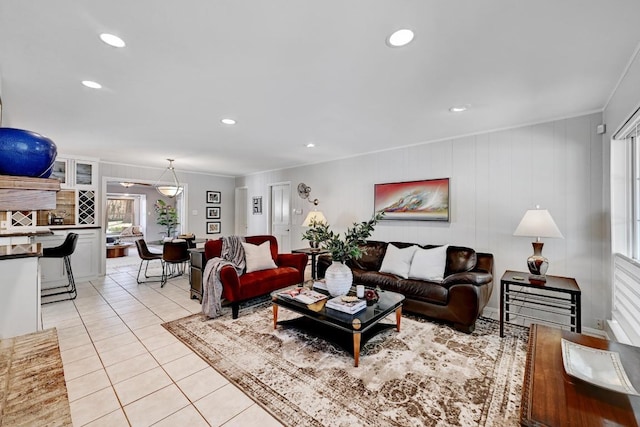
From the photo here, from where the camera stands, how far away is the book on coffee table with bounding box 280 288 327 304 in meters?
2.72

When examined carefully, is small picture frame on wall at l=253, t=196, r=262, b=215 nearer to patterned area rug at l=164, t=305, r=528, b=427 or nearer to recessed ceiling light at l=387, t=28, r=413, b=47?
patterned area rug at l=164, t=305, r=528, b=427

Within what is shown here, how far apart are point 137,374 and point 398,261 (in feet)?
9.95

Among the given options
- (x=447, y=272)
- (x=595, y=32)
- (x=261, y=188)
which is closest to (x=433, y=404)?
(x=447, y=272)

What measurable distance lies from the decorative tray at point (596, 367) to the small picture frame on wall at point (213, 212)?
7.37 meters

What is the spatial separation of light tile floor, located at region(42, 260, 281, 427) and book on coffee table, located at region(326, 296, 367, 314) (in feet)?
3.27

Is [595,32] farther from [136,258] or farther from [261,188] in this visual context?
[136,258]

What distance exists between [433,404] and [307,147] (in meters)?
3.69

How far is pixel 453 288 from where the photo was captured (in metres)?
2.95

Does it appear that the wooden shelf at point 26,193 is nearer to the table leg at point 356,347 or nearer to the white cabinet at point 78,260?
the table leg at point 356,347

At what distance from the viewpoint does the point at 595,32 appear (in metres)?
1.64

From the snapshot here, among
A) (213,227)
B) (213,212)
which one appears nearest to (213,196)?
(213,212)

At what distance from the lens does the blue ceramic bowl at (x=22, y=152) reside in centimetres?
84

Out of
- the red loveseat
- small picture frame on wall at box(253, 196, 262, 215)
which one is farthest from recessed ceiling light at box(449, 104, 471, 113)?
small picture frame on wall at box(253, 196, 262, 215)

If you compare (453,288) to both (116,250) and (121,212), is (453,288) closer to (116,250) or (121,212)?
(116,250)
